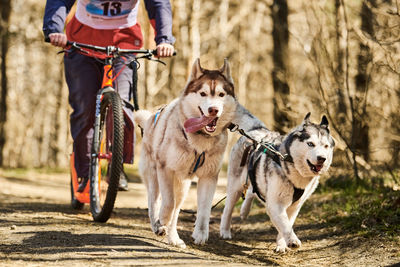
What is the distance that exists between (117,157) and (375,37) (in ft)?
11.0

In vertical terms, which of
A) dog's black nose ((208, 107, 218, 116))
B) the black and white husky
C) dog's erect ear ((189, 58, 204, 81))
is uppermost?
dog's erect ear ((189, 58, 204, 81))

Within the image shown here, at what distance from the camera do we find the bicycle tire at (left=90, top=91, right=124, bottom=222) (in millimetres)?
5258

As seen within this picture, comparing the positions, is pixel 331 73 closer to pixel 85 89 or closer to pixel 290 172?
pixel 290 172

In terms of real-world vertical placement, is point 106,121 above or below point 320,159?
above

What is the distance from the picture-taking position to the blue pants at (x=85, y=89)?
6129 mm

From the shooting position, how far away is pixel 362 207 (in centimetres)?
661

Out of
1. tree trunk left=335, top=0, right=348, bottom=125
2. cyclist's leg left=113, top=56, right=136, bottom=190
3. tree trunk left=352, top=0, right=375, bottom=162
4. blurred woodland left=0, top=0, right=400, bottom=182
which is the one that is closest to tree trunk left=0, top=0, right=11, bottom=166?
blurred woodland left=0, top=0, right=400, bottom=182

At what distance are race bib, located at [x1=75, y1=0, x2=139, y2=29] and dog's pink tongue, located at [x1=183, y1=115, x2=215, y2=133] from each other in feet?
5.25

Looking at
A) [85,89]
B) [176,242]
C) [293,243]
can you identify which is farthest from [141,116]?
[293,243]

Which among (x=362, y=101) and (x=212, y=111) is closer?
(x=212, y=111)

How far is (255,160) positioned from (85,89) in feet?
6.11

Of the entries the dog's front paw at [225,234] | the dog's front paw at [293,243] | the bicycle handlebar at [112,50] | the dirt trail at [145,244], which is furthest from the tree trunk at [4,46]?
the dog's front paw at [293,243]

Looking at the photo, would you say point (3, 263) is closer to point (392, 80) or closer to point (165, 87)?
point (392, 80)

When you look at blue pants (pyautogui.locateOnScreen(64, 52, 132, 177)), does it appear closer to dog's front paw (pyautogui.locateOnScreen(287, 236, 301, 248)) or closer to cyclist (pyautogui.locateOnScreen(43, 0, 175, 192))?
cyclist (pyautogui.locateOnScreen(43, 0, 175, 192))
